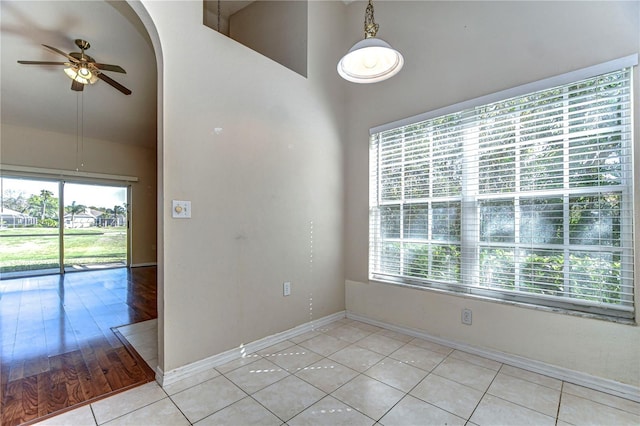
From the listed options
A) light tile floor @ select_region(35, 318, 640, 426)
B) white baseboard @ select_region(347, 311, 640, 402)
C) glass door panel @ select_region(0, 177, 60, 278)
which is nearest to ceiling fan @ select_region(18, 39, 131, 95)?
light tile floor @ select_region(35, 318, 640, 426)

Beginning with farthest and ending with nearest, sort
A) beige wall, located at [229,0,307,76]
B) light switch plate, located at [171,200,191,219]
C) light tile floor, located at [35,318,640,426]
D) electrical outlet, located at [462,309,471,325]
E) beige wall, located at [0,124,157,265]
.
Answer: beige wall, located at [0,124,157,265]
beige wall, located at [229,0,307,76]
electrical outlet, located at [462,309,471,325]
light switch plate, located at [171,200,191,219]
light tile floor, located at [35,318,640,426]

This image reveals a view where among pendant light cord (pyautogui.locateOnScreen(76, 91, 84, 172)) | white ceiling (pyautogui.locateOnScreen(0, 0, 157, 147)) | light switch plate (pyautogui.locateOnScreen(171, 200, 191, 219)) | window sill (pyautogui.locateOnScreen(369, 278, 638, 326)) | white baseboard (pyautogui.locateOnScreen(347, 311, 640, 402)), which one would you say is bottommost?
white baseboard (pyautogui.locateOnScreen(347, 311, 640, 402))

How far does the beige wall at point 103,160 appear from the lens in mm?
5414

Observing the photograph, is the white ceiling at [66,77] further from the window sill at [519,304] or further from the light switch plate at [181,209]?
the window sill at [519,304]

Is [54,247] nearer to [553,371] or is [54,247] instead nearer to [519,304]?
[519,304]

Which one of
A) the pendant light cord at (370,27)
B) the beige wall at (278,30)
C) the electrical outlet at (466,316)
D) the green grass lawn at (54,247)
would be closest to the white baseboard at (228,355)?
the electrical outlet at (466,316)

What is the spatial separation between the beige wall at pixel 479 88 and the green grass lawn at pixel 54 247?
6.31m

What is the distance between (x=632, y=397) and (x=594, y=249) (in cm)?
93

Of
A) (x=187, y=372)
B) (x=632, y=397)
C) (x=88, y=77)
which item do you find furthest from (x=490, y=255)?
(x=88, y=77)

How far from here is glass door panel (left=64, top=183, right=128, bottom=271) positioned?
240 inches

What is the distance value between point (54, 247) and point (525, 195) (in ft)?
26.6

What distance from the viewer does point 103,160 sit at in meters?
6.45

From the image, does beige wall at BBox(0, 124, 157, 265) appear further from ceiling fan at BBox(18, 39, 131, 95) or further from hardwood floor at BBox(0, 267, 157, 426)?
ceiling fan at BBox(18, 39, 131, 95)

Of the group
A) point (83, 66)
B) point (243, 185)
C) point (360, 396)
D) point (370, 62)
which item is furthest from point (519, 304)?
point (83, 66)
